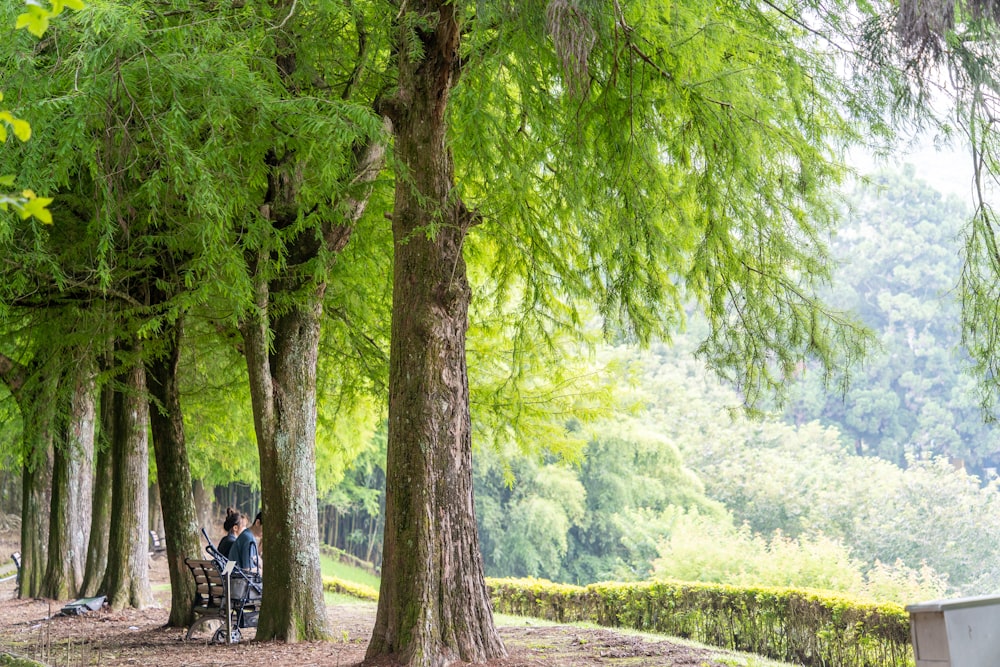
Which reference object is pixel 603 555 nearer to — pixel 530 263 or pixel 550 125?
pixel 530 263

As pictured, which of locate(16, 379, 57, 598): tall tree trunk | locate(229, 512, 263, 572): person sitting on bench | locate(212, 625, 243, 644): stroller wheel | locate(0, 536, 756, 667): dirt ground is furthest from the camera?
locate(16, 379, 57, 598): tall tree trunk

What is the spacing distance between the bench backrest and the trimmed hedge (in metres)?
6.65

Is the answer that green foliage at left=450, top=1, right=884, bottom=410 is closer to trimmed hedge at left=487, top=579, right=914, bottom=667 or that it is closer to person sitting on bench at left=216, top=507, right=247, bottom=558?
trimmed hedge at left=487, top=579, right=914, bottom=667

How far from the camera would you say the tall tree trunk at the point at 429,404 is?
23.0 feet

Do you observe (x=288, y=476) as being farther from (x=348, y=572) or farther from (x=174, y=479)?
(x=348, y=572)

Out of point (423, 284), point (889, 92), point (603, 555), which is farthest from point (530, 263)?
point (603, 555)

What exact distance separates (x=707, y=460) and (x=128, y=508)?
135 feet

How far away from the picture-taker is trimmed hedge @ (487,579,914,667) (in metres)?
10.8

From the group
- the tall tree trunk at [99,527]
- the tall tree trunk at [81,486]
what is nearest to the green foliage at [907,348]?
the tall tree trunk at [81,486]

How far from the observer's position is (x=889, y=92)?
257 inches

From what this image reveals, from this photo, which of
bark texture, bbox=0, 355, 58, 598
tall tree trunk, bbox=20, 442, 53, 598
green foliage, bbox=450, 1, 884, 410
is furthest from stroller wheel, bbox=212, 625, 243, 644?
tall tree trunk, bbox=20, 442, 53, 598

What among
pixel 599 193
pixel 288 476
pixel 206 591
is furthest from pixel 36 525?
pixel 599 193

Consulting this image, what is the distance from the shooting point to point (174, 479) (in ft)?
35.8

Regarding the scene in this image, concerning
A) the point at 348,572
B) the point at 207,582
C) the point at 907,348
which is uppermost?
the point at 907,348
